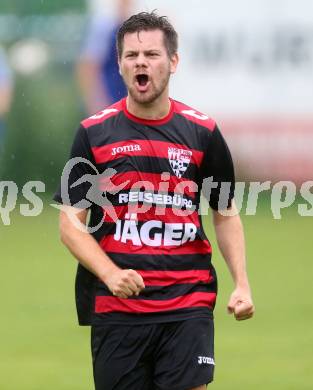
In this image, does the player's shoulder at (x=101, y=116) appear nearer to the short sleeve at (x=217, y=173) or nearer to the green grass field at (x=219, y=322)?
the short sleeve at (x=217, y=173)

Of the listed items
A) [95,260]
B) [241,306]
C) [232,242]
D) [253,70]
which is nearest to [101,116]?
[95,260]

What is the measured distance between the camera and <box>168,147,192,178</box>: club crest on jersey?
17.6 ft

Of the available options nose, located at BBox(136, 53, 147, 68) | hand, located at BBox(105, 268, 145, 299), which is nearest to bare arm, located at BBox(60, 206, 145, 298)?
hand, located at BBox(105, 268, 145, 299)

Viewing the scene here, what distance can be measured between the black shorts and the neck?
90 centimetres

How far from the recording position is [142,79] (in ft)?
17.5

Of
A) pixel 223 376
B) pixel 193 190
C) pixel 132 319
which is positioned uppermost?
pixel 193 190

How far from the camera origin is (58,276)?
42.1ft

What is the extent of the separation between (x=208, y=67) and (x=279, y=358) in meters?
8.56

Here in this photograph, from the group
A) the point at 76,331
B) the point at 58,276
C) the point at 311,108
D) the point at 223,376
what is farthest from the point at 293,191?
the point at 223,376

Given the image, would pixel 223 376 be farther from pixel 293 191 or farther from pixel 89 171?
pixel 293 191

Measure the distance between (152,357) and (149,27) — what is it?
1.42m

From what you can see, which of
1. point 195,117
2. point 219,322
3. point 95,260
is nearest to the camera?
point 95,260

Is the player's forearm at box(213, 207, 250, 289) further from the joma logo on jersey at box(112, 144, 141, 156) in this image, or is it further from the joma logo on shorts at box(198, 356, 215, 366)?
the joma logo on jersey at box(112, 144, 141, 156)

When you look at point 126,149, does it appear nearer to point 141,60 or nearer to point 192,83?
point 141,60
